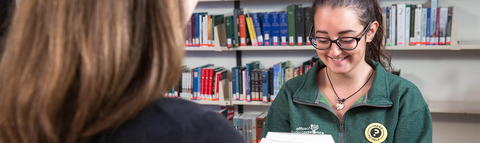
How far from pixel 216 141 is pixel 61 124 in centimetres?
19

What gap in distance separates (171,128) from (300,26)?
6.74 ft

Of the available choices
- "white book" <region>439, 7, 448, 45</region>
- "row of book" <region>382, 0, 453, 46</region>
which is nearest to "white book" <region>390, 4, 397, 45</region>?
"row of book" <region>382, 0, 453, 46</region>

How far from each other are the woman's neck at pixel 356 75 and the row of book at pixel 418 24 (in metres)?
0.98

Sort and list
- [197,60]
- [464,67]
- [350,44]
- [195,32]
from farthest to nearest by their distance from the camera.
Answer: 1. [197,60]
2. [195,32]
3. [464,67]
4. [350,44]

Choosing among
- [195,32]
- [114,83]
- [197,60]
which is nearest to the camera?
[114,83]

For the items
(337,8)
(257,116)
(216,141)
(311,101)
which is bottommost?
(257,116)

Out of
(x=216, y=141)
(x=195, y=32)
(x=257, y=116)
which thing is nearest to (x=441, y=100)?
(x=257, y=116)

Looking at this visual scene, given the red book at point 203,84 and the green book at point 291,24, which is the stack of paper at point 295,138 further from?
the red book at point 203,84

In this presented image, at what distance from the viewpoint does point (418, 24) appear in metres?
2.18

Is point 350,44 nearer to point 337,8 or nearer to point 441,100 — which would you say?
point 337,8

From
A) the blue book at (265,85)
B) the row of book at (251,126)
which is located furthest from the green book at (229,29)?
the row of book at (251,126)

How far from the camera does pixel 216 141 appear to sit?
44 cm

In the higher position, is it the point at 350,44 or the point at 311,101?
the point at 350,44

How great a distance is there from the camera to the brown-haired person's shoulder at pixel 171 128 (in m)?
0.42
